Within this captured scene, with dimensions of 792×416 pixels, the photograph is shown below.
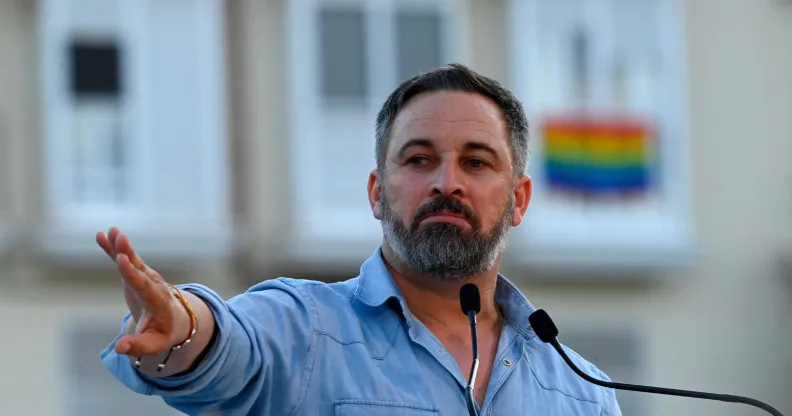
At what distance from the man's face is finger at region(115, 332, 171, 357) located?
34.3 inches

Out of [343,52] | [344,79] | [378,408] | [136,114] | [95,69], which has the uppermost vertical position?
[343,52]

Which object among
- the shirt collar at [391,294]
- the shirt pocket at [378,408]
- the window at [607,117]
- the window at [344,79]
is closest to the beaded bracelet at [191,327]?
the shirt pocket at [378,408]

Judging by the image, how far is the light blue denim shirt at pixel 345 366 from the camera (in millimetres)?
3141

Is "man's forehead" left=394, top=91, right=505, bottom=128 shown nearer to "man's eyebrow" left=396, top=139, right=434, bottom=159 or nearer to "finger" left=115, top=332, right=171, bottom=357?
"man's eyebrow" left=396, top=139, right=434, bottom=159

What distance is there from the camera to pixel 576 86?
13.8 metres

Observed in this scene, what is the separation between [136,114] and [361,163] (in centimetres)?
197

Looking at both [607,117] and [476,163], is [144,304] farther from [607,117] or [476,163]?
[607,117]

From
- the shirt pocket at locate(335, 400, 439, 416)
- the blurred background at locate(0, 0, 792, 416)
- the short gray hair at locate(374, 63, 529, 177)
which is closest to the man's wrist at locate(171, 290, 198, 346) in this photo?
the shirt pocket at locate(335, 400, 439, 416)

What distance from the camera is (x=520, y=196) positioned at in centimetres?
390

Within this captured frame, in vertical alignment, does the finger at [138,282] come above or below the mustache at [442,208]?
below

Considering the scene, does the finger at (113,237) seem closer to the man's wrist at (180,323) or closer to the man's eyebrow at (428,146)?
the man's wrist at (180,323)

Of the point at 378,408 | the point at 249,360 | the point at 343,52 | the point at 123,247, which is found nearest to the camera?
the point at 123,247

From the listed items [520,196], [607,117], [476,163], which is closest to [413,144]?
[476,163]

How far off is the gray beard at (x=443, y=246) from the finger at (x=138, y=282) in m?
0.87
